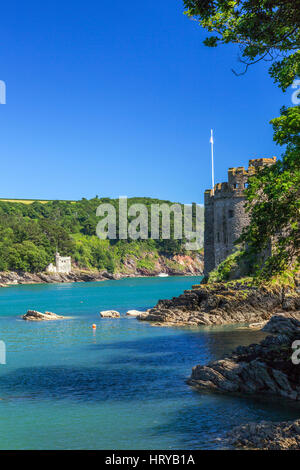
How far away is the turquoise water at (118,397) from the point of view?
Result: 65.3 ft

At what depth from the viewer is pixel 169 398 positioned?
968 inches

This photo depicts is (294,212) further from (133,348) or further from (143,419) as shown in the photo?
(133,348)

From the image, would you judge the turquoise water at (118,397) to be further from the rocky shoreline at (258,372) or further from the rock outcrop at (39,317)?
the rock outcrop at (39,317)

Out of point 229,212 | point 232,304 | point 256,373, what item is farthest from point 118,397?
point 229,212

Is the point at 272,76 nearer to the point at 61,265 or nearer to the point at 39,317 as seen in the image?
the point at 39,317

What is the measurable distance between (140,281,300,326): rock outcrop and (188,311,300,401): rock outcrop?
20.7 m

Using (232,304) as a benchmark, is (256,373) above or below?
below

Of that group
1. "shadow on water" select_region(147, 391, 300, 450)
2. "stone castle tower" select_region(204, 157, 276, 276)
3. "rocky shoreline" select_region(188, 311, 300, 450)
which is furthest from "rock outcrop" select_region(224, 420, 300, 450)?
"stone castle tower" select_region(204, 157, 276, 276)

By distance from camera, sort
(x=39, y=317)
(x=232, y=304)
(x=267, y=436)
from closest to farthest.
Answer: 1. (x=267, y=436)
2. (x=232, y=304)
3. (x=39, y=317)

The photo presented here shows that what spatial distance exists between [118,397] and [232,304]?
26.7 meters

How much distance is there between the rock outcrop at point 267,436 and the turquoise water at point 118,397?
0.92 meters

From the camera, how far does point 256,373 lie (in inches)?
986

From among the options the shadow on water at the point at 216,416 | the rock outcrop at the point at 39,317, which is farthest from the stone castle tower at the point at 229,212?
the shadow on water at the point at 216,416
